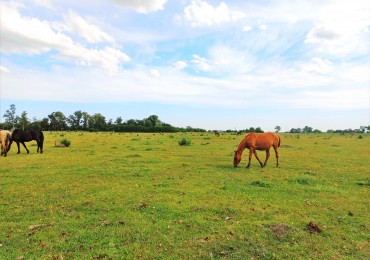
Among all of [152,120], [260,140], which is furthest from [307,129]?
[260,140]

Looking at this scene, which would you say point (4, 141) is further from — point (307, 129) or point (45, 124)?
point (307, 129)

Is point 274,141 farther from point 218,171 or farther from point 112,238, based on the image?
point 112,238

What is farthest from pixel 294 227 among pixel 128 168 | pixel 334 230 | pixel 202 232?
pixel 128 168

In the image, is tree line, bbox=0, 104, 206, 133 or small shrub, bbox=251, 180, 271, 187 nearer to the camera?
small shrub, bbox=251, 180, 271, 187

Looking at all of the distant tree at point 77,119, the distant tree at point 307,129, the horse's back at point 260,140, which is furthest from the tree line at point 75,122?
the horse's back at point 260,140

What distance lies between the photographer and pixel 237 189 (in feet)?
31.2

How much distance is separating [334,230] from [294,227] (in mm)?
906

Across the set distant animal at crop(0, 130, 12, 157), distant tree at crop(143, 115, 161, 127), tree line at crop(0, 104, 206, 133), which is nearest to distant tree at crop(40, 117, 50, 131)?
tree line at crop(0, 104, 206, 133)

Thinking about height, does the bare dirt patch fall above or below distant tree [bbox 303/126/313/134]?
below

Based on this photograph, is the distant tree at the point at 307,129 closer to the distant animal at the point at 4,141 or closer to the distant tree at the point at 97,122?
the distant tree at the point at 97,122

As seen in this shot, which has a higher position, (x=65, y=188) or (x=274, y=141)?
(x=274, y=141)

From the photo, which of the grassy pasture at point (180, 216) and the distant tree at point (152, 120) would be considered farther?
the distant tree at point (152, 120)

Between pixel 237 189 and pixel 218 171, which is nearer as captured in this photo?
pixel 237 189

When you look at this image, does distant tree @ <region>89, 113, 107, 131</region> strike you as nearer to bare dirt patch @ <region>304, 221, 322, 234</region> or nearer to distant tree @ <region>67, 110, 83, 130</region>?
distant tree @ <region>67, 110, 83, 130</region>
